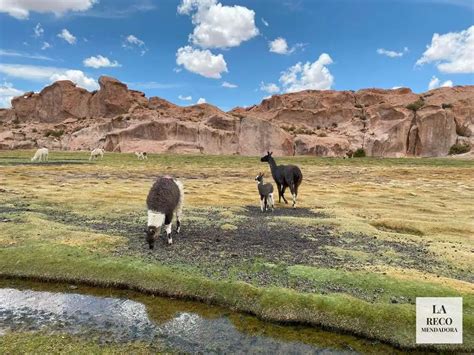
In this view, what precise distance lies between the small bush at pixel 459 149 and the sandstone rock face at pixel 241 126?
2.69 metres

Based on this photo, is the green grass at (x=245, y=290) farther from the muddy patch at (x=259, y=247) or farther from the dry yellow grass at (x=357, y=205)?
the dry yellow grass at (x=357, y=205)

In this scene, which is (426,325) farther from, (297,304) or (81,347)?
(81,347)

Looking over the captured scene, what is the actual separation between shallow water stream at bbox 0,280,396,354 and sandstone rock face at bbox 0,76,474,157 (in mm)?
114064

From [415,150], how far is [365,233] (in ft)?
419

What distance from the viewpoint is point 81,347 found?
28.2 ft

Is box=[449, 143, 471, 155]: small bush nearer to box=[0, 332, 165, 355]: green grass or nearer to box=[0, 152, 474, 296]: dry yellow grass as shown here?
box=[0, 152, 474, 296]: dry yellow grass

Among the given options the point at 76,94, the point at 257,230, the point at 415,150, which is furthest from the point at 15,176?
the point at 76,94

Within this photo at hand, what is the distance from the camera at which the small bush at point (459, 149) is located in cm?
12400

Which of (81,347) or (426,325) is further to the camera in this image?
(426,325)

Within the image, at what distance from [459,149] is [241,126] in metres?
69.1

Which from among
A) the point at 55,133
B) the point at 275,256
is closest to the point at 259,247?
the point at 275,256

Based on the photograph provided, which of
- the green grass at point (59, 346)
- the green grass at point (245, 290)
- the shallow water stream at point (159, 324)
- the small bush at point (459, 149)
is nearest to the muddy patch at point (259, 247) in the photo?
the green grass at point (245, 290)

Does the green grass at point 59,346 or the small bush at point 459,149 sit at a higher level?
the small bush at point 459,149

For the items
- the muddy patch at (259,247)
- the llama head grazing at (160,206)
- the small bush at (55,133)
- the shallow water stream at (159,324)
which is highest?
the small bush at (55,133)
